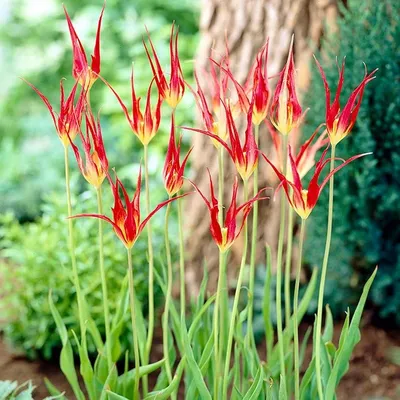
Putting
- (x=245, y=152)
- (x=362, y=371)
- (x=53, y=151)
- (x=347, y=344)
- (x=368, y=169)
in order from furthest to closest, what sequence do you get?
(x=53, y=151) < (x=362, y=371) < (x=368, y=169) < (x=347, y=344) < (x=245, y=152)

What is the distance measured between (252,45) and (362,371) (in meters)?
1.36

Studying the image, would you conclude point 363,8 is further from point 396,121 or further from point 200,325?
point 200,325

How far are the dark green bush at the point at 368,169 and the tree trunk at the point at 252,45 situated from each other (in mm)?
176

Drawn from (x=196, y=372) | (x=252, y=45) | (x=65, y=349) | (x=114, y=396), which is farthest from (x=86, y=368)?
(x=252, y=45)

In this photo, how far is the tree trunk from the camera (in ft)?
9.27

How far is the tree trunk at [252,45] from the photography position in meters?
2.82

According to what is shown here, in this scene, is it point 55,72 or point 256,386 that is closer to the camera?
point 256,386

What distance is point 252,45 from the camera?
2875 millimetres

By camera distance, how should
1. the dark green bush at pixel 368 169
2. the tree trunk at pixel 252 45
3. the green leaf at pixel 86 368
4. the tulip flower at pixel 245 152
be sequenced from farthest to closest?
1. the tree trunk at pixel 252 45
2. the dark green bush at pixel 368 169
3. the green leaf at pixel 86 368
4. the tulip flower at pixel 245 152

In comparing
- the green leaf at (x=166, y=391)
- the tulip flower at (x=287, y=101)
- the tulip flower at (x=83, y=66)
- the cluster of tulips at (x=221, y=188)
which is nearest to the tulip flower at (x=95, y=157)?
the cluster of tulips at (x=221, y=188)

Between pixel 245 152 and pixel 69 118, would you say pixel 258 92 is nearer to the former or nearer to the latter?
pixel 245 152

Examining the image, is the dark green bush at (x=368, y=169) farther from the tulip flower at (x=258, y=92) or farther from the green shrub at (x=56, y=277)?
the tulip flower at (x=258, y=92)

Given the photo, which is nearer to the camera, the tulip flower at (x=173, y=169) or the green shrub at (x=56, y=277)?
the tulip flower at (x=173, y=169)

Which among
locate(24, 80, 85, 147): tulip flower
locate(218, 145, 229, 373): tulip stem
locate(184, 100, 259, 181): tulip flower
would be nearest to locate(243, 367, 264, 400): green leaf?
locate(218, 145, 229, 373): tulip stem
